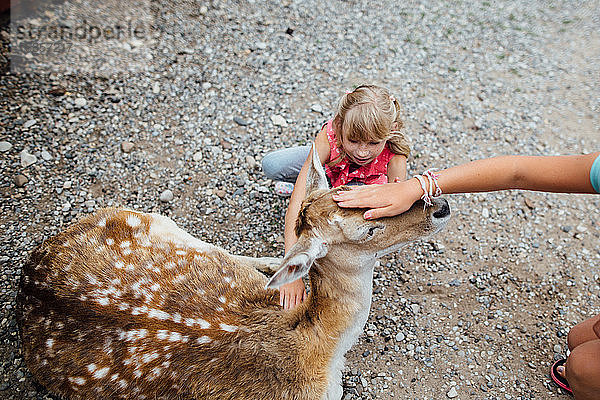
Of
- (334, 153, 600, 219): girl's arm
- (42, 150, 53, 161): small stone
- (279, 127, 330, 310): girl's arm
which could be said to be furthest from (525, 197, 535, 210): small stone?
(42, 150, 53, 161): small stone

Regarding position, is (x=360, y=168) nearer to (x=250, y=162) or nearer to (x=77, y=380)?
(x=250, y=162)

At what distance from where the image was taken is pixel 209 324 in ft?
8.64

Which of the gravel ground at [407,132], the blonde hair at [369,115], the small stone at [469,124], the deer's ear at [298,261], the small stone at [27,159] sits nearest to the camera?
the deer's ear at [298,261]

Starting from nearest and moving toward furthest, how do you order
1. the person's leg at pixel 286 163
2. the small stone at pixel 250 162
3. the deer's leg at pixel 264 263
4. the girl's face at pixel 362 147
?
the girl's face at pixel 362 147
the deer's leg at pixel 264 263
the person's leg at pixel 286 163
the small stone at pixel 250 162

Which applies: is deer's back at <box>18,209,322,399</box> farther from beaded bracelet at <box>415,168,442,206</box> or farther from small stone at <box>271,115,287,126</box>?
small stone at <box>271,115,287,126</box>

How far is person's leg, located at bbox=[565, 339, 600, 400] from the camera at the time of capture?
2.67 metres

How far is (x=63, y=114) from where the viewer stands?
4.57 metres

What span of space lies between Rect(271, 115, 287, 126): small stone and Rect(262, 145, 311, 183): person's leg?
2.66ft

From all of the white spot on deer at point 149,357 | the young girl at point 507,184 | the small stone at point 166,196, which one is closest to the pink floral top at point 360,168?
the young girl at point 507,184

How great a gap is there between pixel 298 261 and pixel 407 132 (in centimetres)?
295

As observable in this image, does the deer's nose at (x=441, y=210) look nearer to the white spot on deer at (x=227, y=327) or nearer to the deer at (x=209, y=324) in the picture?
the deer at (x=209, y=324)

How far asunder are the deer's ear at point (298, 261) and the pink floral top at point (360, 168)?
1045mm

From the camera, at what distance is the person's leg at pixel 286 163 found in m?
3.86

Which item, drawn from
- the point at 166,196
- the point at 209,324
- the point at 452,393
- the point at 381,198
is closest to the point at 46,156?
the point at 166,196
